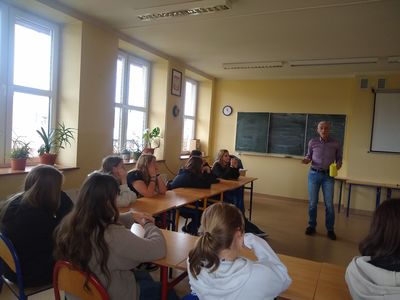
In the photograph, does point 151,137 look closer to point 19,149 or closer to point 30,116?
point 30,116

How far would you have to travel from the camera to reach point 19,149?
352 centimetres

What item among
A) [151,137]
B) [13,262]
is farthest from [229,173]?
[13,262]

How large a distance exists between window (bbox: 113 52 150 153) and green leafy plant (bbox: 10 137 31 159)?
5.60 feet

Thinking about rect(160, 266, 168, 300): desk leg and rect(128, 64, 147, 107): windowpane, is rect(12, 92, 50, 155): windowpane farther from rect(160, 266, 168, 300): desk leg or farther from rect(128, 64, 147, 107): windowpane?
rect(160, 266, 168, 300): desk leg

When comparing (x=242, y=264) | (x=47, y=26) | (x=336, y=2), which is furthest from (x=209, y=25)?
(x=242, y=264)

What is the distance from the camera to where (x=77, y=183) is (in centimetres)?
417

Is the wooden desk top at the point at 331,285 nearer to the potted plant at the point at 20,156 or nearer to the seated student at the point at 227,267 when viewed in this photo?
the seated student at the point at 227,267

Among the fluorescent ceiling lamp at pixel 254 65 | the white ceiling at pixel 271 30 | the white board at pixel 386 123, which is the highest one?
the white ceiling at pixel 271 30

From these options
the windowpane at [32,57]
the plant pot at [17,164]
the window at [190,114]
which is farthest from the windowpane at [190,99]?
the plant pot at [17,164]

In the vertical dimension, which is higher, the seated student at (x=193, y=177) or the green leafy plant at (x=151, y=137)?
the green leafy plant at (x=151, y=137)

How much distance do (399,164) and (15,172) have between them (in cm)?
622

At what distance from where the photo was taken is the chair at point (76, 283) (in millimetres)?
1304

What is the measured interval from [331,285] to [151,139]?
4.75 m

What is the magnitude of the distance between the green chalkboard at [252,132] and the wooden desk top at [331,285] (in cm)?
571
